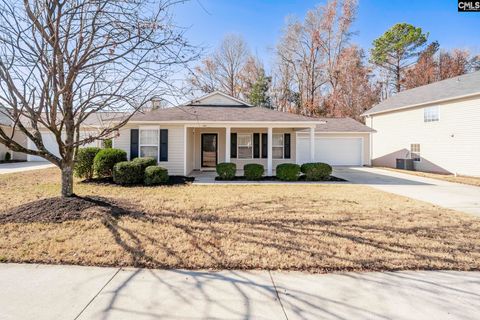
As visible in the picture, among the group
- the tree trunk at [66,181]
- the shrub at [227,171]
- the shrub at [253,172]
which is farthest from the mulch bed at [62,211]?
the shrub at [253,172]

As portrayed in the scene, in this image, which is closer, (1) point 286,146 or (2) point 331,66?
→ (1) point 286,146

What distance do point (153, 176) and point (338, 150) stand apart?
13.8 meters

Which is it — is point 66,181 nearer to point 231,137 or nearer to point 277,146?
point 231,137

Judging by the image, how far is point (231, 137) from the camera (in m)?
15.0

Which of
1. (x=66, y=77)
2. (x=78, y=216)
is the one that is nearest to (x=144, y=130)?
(x=66, y=77)

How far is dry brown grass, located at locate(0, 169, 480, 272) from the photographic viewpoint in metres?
3.52

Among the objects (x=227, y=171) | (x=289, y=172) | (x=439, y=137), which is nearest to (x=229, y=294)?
(x=227, y=171)

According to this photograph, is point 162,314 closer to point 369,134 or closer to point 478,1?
point 478,1

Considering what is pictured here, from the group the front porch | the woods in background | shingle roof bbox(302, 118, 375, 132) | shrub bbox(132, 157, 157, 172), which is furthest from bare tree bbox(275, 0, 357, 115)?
shrub bbox(132, 157, 157, 172)

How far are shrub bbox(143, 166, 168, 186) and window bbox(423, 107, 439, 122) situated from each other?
16503 millimetres

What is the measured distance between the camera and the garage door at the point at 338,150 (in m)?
18.6

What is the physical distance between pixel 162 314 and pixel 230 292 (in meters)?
0.74

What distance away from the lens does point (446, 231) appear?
15.8 ft

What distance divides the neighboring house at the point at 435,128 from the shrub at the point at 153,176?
16023 millimetres
